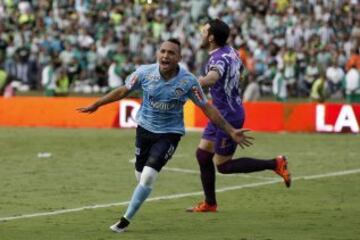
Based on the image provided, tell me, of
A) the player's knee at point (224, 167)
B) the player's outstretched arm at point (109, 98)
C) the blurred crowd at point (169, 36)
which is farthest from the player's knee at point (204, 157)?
the blurred crowd at point (169, 36)

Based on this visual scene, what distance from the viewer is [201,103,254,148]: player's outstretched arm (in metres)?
11.2

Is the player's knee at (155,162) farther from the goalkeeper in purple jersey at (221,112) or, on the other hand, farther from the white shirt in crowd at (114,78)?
the white shirt in crowd at (114,78)

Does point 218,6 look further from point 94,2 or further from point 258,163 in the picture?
point 258,163

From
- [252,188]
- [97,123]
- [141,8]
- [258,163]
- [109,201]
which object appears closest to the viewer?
[258,163]

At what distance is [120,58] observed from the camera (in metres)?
34.1

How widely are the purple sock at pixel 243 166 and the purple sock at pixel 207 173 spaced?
0.11 meters

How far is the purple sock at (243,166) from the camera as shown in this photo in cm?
1330

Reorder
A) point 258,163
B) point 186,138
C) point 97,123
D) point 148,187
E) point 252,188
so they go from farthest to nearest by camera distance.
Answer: point 97,123
point 186,138
point 252,188
point 258,163
point 148,187

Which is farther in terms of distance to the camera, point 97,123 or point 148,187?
point 97,123

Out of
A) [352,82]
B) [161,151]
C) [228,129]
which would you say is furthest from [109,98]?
[352,82]

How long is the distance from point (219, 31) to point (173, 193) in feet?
10.5

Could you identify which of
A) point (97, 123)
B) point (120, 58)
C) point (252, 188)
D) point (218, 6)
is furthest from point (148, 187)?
point (218, 6)

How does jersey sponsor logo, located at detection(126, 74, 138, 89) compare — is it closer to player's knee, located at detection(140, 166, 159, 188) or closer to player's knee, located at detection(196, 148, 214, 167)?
player's knee, located at detection(140, 166, 159, 188)

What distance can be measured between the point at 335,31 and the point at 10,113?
12.0m
